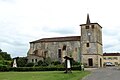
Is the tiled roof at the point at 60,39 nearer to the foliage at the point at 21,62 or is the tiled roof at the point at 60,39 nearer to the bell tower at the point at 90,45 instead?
the bell tower at the point at 90,45

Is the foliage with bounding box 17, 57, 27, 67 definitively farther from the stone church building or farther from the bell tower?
the bell tower

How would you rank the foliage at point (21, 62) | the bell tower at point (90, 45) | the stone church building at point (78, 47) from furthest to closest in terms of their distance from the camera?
the stone church building at point (78, 47) → the bell tower at point (90, 45) → the foliage at point (21, 62)

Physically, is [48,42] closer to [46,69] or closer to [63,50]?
[63,50]

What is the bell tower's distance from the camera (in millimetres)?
74750

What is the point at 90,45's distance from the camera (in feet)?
248

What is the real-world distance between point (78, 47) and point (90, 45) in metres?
3.53

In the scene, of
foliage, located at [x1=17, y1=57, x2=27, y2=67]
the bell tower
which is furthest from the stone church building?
foliage, located at [x1=17, y1=57, x2=27, y2=67]

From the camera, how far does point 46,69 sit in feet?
161

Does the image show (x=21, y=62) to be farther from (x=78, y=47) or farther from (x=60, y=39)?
(x=78, y=47)

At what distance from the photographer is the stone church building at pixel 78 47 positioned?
7519cm

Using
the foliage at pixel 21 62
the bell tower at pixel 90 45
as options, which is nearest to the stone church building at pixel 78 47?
the bell tower at pixel 90 45

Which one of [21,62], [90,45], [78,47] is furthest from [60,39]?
[21,62]

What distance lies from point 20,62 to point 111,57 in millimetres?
66849

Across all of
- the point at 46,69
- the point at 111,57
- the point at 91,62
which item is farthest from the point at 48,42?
the point at 111,57
